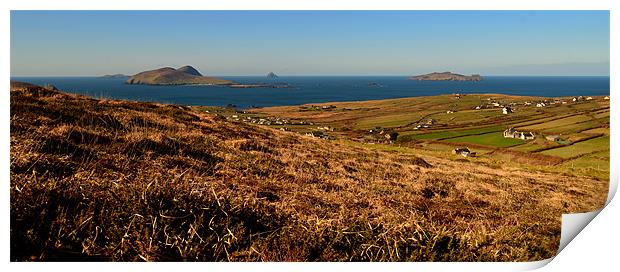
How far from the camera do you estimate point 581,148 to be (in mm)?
9633

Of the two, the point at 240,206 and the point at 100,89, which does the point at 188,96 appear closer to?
the point at 100,89

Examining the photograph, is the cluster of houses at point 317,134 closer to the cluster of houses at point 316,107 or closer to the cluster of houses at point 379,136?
the cluster of houses at point 379,136

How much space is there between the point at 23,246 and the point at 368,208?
3879 millimetres

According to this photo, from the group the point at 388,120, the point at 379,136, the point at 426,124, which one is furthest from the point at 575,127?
the point at 379,136

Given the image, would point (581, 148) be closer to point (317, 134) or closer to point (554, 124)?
point (554, 124)

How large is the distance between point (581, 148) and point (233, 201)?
8.99 meters

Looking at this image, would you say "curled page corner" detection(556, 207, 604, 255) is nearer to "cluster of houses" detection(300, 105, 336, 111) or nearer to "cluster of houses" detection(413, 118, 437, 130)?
"cluster of houses" detection(413, 118, 437, 130)

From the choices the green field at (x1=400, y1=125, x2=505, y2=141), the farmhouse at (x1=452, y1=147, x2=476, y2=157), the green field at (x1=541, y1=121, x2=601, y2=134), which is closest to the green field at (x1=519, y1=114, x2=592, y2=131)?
the green field at (x1=541, y1=121, x2=601, y2=134)

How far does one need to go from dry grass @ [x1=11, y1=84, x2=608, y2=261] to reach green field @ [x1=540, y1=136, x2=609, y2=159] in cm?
83

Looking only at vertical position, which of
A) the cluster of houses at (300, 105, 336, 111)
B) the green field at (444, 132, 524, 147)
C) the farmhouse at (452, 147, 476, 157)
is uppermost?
the cluster of houses at (300, 105, 336, 111)

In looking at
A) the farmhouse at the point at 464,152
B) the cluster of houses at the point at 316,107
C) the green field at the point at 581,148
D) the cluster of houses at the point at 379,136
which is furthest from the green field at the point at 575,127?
the cluster of houses at the point at 316,107

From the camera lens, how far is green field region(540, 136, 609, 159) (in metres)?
8.84

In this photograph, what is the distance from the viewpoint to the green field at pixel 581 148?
29.0 feet

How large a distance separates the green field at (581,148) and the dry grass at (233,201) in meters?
0.83
